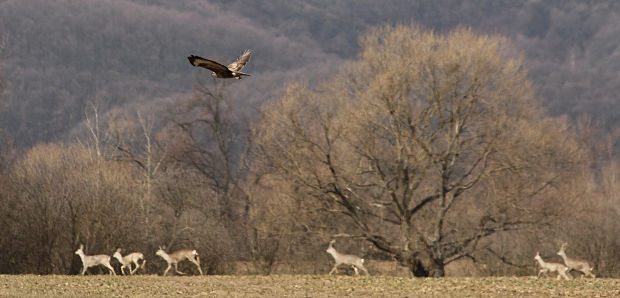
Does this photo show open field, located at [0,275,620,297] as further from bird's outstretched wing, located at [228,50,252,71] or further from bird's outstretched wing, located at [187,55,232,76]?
bird's outstretched wing, located at [187,55,232,76]

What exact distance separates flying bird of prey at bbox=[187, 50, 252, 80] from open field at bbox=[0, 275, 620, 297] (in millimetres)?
10374

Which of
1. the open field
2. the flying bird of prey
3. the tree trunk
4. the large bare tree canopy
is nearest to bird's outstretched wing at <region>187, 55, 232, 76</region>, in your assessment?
the flying bird of prey

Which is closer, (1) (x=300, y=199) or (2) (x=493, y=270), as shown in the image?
(1) (x=300, y=199)

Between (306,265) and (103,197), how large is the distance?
12183 millimetres

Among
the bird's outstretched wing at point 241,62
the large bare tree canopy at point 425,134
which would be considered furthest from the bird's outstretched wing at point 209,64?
the large bare tree canopy at point 425,134

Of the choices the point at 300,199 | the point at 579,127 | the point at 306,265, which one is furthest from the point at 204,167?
the point at 579,127

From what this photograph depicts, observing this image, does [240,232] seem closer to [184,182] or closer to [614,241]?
[184,182]

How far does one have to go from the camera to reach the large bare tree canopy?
38.6 metres

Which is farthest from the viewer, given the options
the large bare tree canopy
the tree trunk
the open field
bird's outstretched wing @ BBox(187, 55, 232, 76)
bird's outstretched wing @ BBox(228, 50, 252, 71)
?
the tree trunk

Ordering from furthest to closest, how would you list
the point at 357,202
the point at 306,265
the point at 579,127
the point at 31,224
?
the point at 579,127 → the point at 306,265 → the point at 357,202 → the point at 31,224

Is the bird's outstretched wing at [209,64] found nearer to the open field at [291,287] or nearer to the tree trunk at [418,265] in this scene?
the open field at [291,287]

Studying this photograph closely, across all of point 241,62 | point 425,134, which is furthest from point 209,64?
point 425,134

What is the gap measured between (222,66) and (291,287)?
14.2m

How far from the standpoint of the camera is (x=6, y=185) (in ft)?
123
